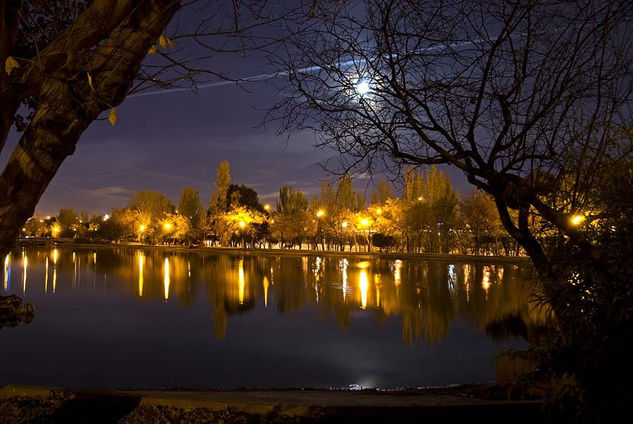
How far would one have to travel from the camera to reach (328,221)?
6200 centimetres

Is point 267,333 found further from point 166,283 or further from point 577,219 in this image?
point 166,283

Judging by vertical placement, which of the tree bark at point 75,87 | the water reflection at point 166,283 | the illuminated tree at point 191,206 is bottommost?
the water reflection at point 166,283

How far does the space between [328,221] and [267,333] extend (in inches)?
1914

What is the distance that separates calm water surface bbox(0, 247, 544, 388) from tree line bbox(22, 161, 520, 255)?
14029mm

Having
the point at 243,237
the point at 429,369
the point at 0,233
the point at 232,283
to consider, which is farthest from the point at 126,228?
the point at 0,233

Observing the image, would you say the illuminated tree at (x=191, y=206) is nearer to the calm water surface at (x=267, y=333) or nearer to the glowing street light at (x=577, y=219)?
the calm water surface at (x=267, y=333)

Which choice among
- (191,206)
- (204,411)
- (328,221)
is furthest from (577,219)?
(191,206)

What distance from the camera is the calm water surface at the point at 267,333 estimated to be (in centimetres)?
965

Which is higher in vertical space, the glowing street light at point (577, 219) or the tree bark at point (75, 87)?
the tree bark at point (75, 87)

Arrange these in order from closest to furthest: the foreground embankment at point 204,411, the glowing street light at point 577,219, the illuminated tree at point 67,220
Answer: the glowing street light at point 577,219 < the foreground embankment at point 204,411 < the illuminated tree at point 67,220

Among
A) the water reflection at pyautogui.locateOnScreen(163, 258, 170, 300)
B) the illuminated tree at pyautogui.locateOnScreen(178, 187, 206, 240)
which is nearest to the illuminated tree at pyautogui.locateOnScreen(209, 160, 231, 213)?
the illuminated tree at pyautogui.locateOnScreen(178, 187, 206, 240)

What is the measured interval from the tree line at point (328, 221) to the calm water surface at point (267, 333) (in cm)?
1403

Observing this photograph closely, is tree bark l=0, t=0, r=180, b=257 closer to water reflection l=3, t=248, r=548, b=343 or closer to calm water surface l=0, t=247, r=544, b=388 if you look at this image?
calm water surface l=0, t=247, r=544, b=388

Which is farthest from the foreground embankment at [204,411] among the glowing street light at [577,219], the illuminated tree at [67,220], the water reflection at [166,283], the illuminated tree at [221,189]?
the illuminated tree at [67,220]
